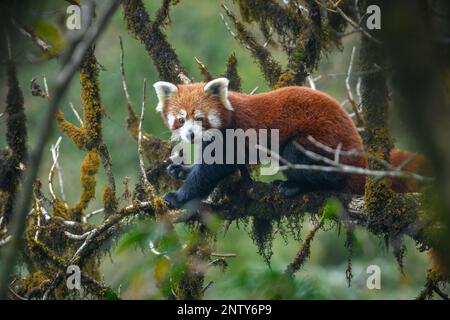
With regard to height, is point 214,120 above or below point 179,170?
above

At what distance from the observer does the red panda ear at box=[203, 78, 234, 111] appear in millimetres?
4508

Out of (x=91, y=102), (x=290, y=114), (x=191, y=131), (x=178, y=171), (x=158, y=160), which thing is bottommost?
(x=178, y=171)

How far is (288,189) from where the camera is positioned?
4.17m

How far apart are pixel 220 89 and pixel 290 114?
1.80ft

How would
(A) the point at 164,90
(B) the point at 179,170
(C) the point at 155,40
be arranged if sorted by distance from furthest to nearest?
(C) the point at 155,40 < (B) the point at 179,170 < (A) the point at 164,90

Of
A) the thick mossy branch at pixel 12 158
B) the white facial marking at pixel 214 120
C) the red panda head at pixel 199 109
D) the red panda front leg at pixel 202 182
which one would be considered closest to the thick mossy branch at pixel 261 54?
the red panda head at pixel 199 109

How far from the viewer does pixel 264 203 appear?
13.9ft

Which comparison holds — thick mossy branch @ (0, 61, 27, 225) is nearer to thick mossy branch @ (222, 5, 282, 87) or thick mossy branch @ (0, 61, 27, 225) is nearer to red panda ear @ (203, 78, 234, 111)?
red panda ear @ (203, 78, 234, 111)

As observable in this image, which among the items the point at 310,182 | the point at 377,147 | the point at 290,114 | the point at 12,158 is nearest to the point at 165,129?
the point at 12,158

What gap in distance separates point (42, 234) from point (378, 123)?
103 inches

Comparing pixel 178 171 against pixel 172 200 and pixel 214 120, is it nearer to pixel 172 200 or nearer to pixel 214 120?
pixel 172 200

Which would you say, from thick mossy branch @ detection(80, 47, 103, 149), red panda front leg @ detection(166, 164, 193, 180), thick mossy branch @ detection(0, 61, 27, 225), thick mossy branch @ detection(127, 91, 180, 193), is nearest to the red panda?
red panda front leg @ detection(166, 164, 193, 180)

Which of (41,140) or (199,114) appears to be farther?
(199,114)
